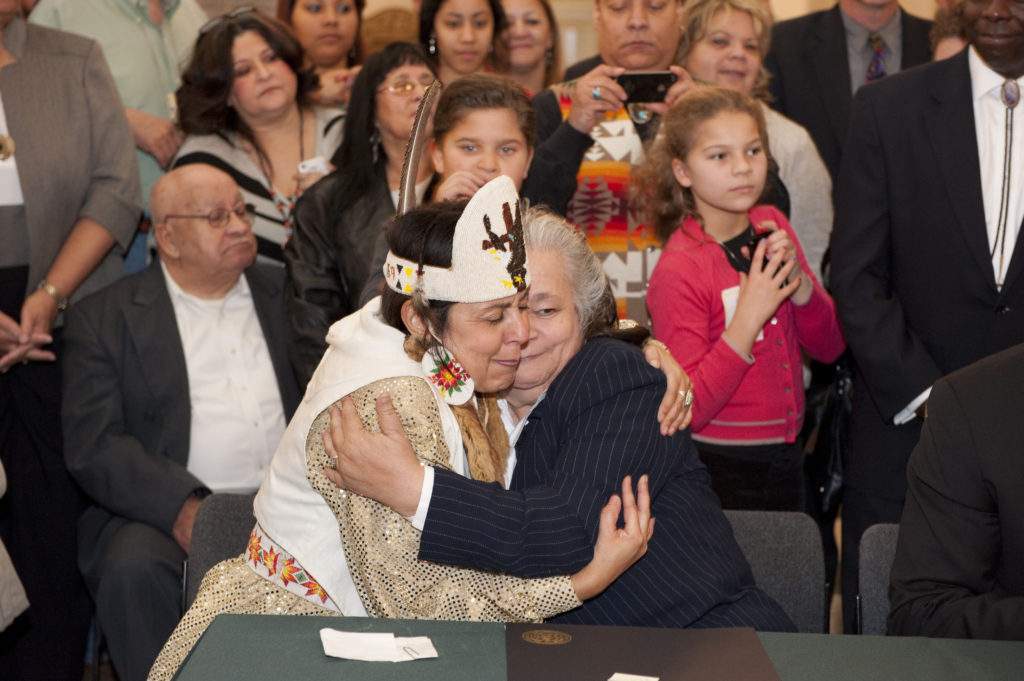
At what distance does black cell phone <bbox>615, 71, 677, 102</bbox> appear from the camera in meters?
3.50

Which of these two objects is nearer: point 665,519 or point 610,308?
point 665,519

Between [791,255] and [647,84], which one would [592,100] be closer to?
[647,84]

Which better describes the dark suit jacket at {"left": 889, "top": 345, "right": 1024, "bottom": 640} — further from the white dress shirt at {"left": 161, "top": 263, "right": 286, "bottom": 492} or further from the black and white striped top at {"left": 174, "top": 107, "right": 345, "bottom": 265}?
the black and white striped top at {"left": 174, "top": 107, "right": 345, "bottom": 265}

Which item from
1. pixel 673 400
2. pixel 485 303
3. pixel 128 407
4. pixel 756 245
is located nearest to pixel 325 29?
pixel 128 407

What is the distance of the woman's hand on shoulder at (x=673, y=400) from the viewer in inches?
91.0

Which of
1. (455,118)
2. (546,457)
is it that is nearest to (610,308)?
(546,457)

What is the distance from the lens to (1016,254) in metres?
3.02

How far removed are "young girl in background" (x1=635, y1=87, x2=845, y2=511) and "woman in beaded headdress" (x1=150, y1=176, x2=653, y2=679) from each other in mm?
936

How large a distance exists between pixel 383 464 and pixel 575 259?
705mm

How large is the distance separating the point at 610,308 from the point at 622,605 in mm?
669

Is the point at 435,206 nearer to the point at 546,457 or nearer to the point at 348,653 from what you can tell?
the point at 546,457

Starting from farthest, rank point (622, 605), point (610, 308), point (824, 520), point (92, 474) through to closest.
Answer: point (824, 520) → point (92, 474) → point (610, 308) → point (622, 605)

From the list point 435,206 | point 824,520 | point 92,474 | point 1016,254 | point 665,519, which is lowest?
point 824,520

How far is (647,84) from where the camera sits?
3520 mm
